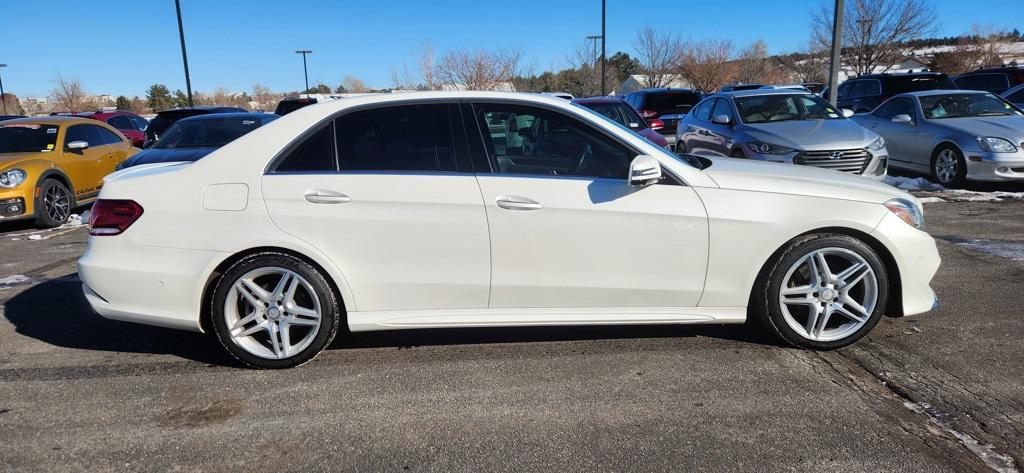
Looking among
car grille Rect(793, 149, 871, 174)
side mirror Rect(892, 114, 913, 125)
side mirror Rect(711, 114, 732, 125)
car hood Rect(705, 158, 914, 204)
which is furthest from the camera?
side mirror Rect(892, 114, 913, 125)

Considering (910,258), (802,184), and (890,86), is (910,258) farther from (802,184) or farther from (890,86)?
(890,86)

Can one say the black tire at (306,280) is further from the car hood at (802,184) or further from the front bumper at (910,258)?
the front bumper at (910,258)

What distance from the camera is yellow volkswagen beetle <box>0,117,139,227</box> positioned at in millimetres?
8695

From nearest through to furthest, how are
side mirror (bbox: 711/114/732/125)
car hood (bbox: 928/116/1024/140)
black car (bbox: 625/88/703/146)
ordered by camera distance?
car hood (bbox: 928/116/1024/140)
side mirror (bbox: 711/114/732/125)
black car (bbox: 625/88/703/146)

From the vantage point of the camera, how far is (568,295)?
382cm

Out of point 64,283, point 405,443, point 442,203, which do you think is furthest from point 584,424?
point 64,283

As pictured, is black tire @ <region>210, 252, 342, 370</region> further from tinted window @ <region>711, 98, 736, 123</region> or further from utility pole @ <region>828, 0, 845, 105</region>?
utility pole @ <region>828, 0, 845, 105</region>

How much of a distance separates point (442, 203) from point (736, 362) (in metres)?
1.83

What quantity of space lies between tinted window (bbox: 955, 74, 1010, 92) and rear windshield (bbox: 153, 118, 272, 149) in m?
16.9

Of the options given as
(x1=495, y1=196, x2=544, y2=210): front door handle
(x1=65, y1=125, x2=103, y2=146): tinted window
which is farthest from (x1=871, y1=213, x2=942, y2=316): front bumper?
(x1=65, y1=125, x2=103, y2=146): tinted window

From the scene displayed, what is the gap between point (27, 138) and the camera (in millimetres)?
9758

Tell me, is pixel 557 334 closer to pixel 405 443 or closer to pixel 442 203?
pixel 442 203

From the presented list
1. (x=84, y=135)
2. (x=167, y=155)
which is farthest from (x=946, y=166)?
(x=84, y=135)

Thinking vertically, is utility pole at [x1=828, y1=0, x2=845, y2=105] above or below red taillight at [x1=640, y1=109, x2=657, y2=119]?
above
